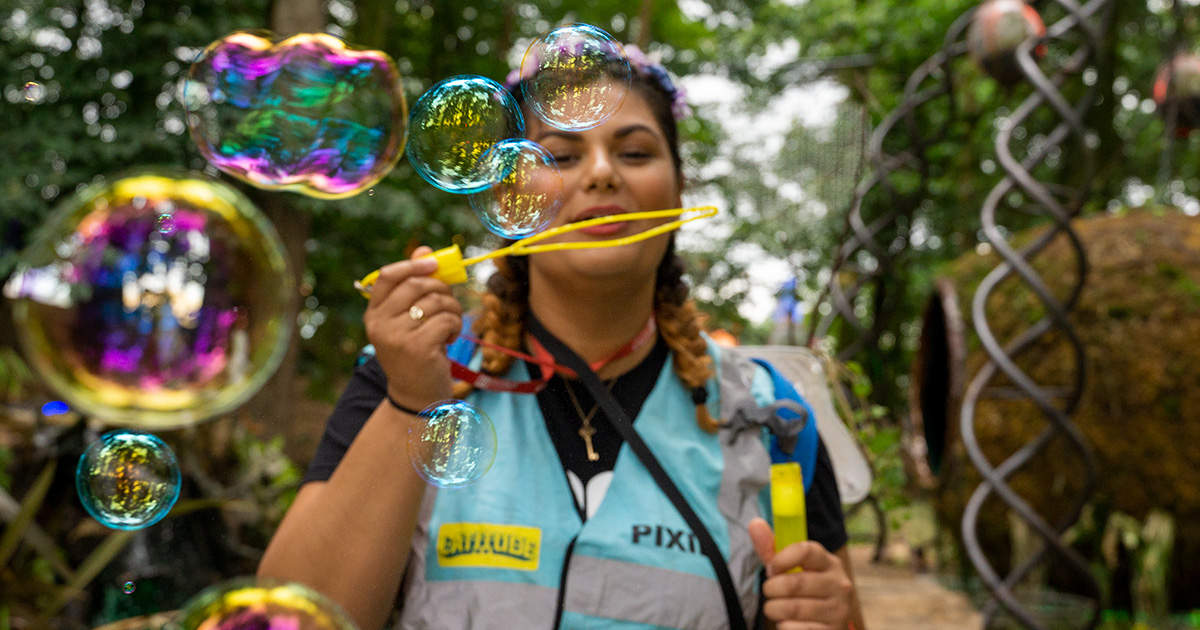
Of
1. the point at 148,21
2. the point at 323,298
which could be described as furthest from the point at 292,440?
the point at 148,21

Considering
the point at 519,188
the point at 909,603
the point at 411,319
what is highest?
the point at 519,188

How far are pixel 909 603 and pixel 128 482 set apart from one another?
11.0 feet

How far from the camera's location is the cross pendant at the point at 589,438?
124cm


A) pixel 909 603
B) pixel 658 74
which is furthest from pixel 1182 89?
pixel 658 74

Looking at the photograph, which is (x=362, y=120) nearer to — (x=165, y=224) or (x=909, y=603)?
(x=165, y=224)

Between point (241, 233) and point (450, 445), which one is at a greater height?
point (241, 233)

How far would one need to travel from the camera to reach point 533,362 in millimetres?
1270

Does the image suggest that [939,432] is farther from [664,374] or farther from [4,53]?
[4,53]

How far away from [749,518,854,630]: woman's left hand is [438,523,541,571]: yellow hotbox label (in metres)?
0.30

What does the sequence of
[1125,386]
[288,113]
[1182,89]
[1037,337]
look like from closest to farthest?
[288,113]
[1037,337]
[1125,386]
[1182,89]

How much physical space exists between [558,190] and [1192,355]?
3070 mm

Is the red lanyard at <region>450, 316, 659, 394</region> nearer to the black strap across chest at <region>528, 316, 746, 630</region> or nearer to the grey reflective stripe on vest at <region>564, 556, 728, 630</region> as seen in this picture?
the black strap across chest at <region>528, 316, 746, 630</region>

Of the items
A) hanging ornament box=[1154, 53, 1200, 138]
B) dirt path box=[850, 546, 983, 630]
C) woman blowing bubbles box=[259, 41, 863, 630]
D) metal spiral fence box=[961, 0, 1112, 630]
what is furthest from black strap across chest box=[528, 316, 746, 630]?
hanging ornament box=[1154, 53, 1200, 138]

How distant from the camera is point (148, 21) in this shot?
461cm
